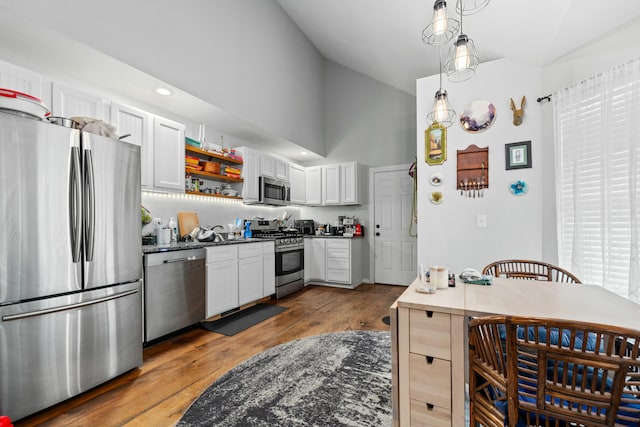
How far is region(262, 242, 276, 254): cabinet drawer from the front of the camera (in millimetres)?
3955

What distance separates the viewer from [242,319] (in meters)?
3.35

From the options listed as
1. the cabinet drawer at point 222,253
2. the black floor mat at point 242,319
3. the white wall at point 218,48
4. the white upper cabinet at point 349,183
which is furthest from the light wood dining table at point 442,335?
the white upper cabinet at point 349,183

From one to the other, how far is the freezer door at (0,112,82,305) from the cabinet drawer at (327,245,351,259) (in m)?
3.63

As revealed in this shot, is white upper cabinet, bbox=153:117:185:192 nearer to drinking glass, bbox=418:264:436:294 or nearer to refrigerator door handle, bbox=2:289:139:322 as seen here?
refrigerator door handle, bbox=2:289:139:322

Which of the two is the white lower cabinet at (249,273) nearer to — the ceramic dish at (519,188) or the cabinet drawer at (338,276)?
the cabinet drawer at (338,276)

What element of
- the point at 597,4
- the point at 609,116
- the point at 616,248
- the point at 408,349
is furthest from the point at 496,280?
the point at 597,4

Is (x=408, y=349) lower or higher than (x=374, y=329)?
higher

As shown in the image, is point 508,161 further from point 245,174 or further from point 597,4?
point 245,174

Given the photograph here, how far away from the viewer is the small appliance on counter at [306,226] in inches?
219

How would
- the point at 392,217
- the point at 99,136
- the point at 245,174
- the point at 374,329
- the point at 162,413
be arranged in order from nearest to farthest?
the point at 162,413 → the point at 99,136 → the point at 374,329 → the point at 245,174 → the point at 392,217

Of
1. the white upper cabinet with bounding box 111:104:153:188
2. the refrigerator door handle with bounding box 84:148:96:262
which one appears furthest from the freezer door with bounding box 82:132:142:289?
the white upper cabinet with bounding box 111:104:153:188

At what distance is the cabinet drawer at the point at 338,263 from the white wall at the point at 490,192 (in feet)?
6.02

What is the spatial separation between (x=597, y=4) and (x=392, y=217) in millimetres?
3593

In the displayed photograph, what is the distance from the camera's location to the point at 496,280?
1.79 meters
